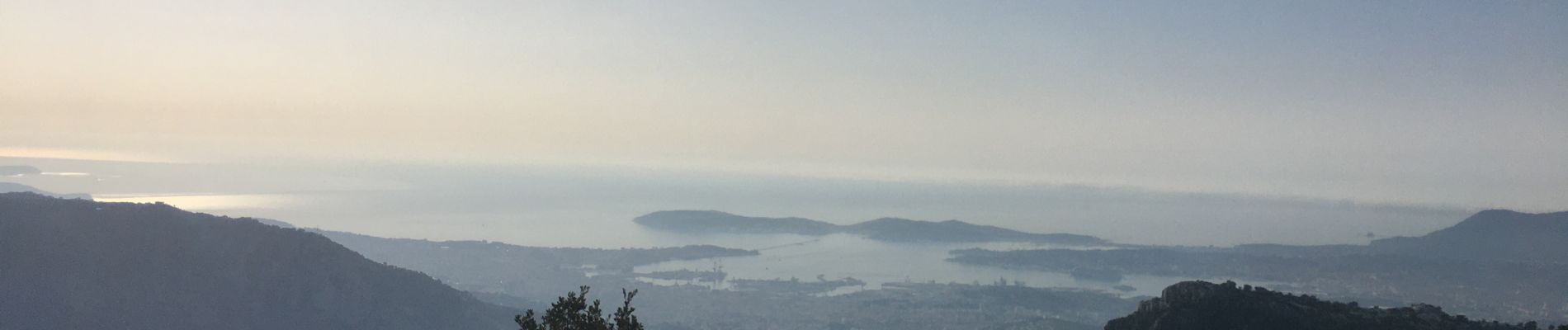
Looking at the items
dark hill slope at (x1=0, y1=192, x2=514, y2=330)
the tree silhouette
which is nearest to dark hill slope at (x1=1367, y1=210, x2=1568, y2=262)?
dark hill slope at (x1=0, y1=192, x2=514, y2=330)

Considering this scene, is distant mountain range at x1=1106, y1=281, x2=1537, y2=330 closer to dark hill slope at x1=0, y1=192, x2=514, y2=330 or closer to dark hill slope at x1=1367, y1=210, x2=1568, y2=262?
dark hill slope at x1=0, y1=192, x2=514, y2=330

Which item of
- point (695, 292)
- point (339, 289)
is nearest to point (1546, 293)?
point (695, 292)

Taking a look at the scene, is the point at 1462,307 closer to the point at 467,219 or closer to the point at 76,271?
the point at 76,271

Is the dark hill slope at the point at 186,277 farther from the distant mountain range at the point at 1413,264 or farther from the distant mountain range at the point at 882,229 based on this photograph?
the distant mountain range at the point at 882,229

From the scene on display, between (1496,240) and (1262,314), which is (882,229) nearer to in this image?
(1496,240)

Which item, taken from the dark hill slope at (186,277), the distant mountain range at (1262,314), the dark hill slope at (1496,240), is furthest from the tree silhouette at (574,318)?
the dark hill slope at (1496,240)

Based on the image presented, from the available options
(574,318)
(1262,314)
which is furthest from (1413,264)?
(574,318)
